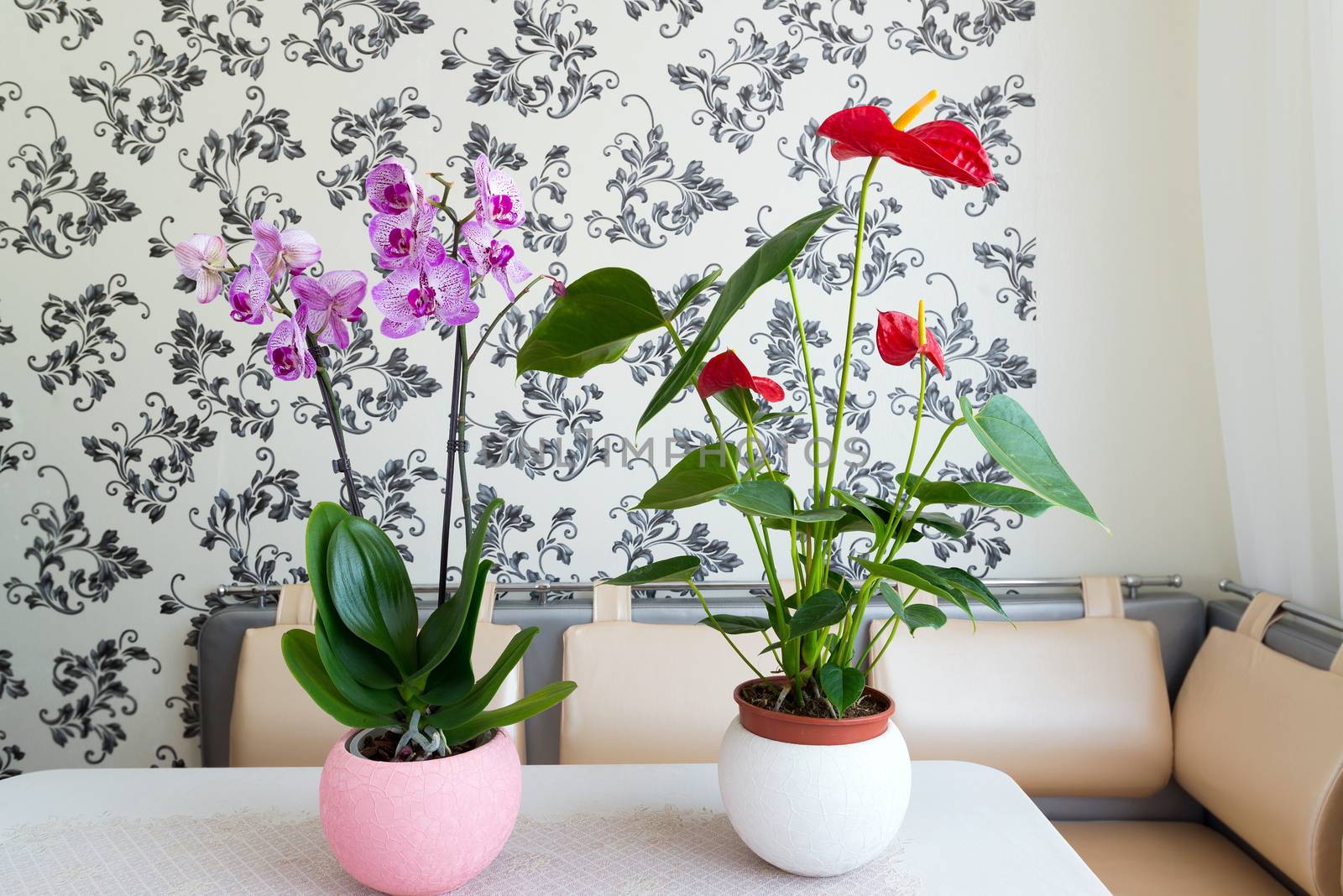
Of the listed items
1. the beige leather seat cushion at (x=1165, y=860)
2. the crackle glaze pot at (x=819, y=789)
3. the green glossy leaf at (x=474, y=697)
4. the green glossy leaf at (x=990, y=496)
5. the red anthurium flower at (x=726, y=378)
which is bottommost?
the beige leather seat cushion at (x=1165, y=860)

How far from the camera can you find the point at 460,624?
2.88ft

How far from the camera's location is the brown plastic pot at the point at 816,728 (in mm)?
881

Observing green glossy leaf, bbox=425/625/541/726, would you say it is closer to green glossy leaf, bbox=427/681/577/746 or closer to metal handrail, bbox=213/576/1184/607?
green glossy leaf, bbox=427/681/577/746

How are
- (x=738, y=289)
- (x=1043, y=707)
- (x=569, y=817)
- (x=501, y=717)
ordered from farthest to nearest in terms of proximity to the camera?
(x=1043, y=707)
(x=569, y=817)
(x=501, y=717)
(x=738, y=289)

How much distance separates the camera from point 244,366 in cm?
182

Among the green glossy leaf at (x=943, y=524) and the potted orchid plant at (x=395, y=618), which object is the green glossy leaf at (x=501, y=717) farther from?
the green glossy leaf at (x=943, y=524)

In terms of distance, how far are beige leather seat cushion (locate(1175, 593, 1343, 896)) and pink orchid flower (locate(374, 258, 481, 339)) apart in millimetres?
1307

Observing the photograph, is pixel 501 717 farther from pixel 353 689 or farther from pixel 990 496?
pixel 990 496

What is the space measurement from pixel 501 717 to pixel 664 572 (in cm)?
23

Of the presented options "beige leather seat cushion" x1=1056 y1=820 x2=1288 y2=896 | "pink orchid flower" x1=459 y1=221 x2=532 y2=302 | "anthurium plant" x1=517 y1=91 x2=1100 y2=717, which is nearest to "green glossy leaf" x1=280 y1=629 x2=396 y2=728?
"anthurium plant" x1=517 y1=91 x2=1100 y2=717

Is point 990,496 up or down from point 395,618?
up

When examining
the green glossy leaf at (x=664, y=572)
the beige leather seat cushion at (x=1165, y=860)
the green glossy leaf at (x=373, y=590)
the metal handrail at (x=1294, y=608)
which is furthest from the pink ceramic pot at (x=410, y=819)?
the metal handrail at (x=1294, y=608)

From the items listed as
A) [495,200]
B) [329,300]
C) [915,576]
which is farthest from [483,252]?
[915,576]

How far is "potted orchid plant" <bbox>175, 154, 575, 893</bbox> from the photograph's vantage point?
85 centimetres
